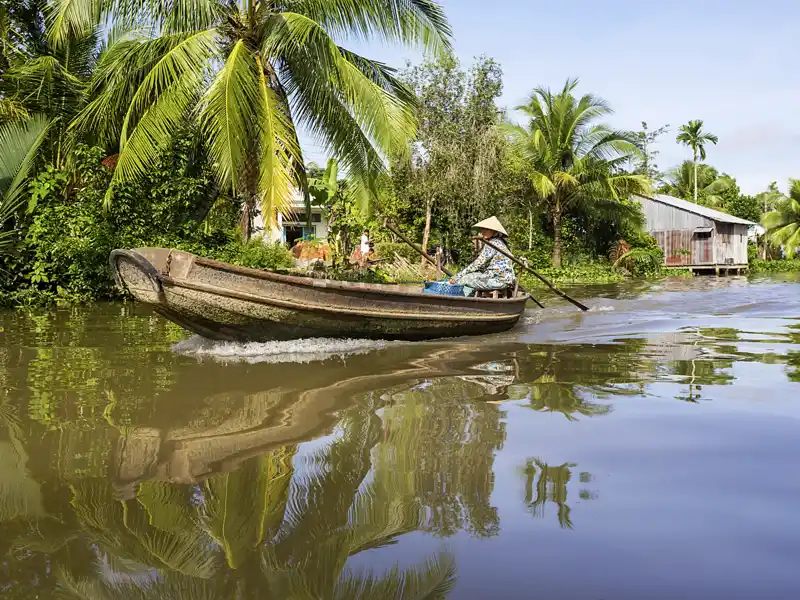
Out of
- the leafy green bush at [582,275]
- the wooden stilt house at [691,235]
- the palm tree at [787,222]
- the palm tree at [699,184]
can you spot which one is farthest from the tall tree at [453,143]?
the palm tree at [699,184]

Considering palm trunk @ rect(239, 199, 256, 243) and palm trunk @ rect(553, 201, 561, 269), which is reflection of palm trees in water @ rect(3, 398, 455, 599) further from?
palm trunk @ rect(553, 201, 561, 269)

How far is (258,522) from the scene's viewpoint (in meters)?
3.01

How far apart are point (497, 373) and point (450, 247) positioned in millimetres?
15894

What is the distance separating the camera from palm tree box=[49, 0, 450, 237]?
396 inches

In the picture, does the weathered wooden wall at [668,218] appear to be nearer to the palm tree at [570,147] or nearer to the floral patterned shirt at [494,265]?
the palm tree at [570,147]

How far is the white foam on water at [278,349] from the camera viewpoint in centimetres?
717

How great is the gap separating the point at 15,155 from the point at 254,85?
4292 mm

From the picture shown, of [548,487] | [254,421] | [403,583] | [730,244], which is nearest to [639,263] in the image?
[730,244]

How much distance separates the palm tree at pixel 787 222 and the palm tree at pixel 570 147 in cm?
1451

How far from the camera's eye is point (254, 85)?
1043 centimetres

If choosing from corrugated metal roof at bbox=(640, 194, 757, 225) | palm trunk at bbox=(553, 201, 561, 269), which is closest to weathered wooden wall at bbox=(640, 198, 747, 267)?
corrugated metal roof at bbox=(640, 194, 757, 225)

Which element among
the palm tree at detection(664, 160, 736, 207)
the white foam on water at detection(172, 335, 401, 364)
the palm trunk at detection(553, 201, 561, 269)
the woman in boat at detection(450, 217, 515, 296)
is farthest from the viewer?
the palm tree at detection(664, 160, 736, 207)

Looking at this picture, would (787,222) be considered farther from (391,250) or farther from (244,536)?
(244,536)

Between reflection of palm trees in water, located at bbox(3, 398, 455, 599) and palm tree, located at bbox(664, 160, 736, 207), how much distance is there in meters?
42.8
